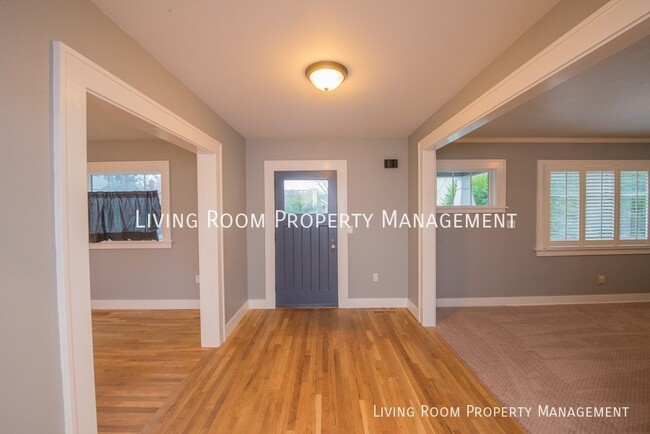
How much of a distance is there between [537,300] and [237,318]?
425 centimetres

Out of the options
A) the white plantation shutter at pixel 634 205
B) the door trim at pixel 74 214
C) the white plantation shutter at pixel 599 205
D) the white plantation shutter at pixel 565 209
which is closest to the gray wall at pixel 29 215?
the door trim at pixel 74 214

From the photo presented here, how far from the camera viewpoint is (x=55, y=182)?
3.55ft

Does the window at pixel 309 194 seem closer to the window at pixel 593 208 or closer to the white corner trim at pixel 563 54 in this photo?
the white corner trim at pixel 563 54

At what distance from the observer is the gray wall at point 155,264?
12.1ft

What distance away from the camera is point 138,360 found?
247 centimetres

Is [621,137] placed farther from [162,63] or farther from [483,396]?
[162,63]

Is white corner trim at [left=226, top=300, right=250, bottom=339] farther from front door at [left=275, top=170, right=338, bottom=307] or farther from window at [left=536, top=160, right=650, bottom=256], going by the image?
window at [left=536, top=160, right=650, bottom=256]

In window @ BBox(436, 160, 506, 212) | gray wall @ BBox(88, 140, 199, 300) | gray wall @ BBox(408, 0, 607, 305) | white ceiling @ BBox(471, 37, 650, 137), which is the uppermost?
white ceiling @ BBox(471, 37, 650, 137)

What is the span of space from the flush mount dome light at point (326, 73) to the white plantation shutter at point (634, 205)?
4.61 metres

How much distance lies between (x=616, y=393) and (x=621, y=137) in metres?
3.64

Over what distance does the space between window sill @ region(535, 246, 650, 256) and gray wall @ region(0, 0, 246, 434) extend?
5.00 meters

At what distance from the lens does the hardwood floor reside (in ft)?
5.64

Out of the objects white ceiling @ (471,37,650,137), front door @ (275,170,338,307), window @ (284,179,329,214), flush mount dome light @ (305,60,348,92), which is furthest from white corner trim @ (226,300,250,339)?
white ceiling @ (471,37,650,137)

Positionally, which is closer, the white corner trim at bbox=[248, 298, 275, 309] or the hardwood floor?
the hardwood floor
